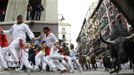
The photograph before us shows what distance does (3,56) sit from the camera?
14.9 m

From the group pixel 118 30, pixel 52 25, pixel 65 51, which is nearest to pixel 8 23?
pixel 52 25

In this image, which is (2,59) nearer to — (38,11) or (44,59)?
(44,59)

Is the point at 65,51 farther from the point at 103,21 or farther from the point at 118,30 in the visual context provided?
the point at 103,21

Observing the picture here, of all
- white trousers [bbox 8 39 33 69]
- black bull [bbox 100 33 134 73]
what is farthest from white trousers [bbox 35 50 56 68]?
black bull [bbox 100 33 134 73]

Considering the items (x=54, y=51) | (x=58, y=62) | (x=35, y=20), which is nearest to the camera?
(x=54, y=51)

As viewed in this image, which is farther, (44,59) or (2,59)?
(44,59)

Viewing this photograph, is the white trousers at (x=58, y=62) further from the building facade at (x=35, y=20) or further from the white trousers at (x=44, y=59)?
the building facade at (x=35, y=20)

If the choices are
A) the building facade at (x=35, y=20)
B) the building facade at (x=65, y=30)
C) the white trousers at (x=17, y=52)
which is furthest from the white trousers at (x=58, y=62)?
the building facade at (x=65, y=30)

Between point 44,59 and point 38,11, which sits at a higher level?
point 38,11

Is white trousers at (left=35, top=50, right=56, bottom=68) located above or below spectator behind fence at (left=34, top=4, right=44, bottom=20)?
below

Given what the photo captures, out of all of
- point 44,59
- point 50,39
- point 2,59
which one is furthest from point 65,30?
point 2,59

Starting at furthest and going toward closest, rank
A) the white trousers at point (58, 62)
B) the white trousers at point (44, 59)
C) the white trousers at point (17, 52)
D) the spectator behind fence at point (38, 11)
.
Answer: the spectator behind fence at point (38, 11)
the white trousers at point (58, 62)
the white trousers at point (44, 59)
the white trousers at point (17, 52)

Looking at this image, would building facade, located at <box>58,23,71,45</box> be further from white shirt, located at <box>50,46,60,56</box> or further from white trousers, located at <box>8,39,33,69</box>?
white trousers, located at <box>8,39,33,69</box>

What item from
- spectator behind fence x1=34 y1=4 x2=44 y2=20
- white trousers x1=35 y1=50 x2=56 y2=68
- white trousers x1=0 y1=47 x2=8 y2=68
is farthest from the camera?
spectator behind fence x1=34 y1=4 x2=44 y2=20
